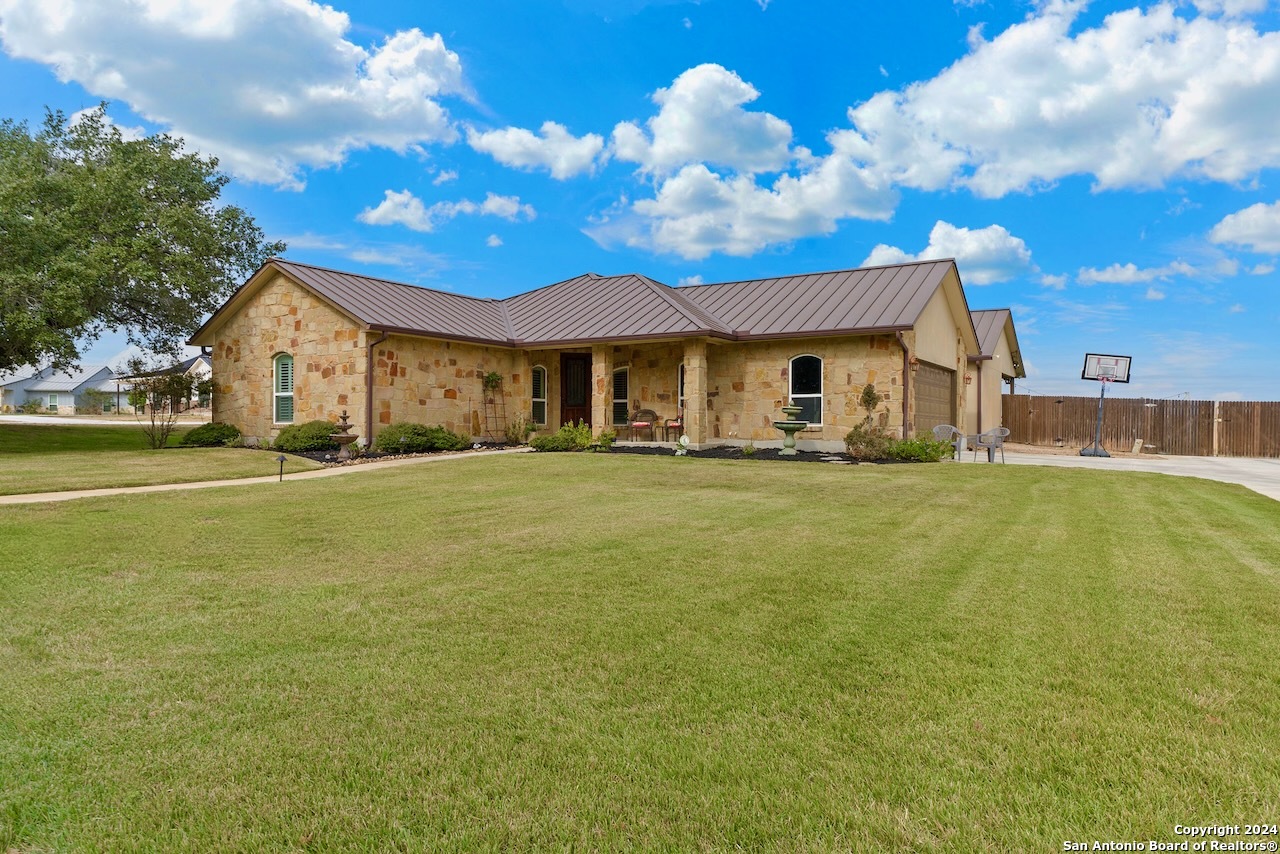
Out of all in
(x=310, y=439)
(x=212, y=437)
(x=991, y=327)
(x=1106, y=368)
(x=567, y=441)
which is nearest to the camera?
(x=310, y=439)

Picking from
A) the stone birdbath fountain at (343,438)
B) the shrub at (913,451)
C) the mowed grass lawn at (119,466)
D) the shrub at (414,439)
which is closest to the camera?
the mowed grass lawn at (119,466)

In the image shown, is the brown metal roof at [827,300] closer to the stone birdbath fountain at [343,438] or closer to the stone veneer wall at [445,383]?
the stone veneer wall at [445,383]

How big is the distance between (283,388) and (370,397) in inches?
139

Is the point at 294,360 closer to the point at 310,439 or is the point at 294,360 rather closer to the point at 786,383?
the point at 310,439

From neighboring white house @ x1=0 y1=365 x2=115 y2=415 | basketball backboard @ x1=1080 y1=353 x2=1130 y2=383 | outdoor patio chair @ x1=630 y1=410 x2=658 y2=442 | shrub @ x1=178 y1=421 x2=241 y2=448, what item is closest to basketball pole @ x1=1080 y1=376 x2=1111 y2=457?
basketball backboard @ x1=1080 y1=353 x2=1130 y2=383

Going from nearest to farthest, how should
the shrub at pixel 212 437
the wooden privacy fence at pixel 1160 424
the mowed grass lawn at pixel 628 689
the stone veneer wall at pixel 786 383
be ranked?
the mowed grass lawn at pixel 628 689 < the stone veneer wall at pixel 786 383 < the shrub at pixel 212 437 < the wooden privacy fence at pixel 1160 424

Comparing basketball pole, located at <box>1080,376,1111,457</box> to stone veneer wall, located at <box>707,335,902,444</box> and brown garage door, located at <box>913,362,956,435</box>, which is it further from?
stone veneer wall, located at <box>707,335,902,444</box>

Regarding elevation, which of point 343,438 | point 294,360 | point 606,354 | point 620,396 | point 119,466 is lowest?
point 119,466

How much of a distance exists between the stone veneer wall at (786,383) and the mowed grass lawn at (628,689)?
32.8 feet

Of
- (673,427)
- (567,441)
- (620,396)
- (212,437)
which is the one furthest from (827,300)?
(212,437)

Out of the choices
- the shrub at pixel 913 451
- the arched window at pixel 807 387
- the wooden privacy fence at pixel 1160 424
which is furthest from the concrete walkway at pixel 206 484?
the wooden privacy fence at pixel 1160 424

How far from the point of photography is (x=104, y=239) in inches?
847

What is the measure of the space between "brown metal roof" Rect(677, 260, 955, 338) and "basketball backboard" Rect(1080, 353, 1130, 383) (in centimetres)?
1059

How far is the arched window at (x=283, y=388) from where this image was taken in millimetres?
18516
